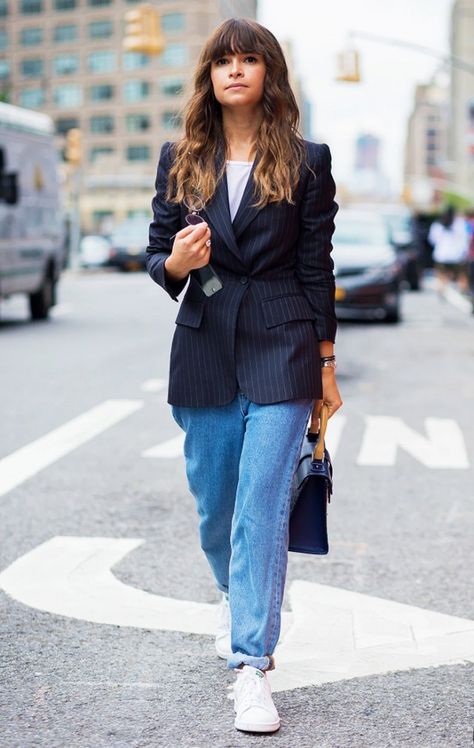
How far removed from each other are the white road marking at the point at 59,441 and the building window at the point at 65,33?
10876 centimetres

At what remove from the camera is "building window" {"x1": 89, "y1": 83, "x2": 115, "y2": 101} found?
4437 inches

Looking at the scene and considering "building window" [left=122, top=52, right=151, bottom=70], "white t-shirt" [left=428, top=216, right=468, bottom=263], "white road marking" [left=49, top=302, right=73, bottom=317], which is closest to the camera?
"white road marking" [left=49, top=302, right=73, bottom=317]

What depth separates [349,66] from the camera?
89.7 feet

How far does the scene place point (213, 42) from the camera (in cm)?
345

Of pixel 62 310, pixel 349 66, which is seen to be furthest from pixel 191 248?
pixel 349 66

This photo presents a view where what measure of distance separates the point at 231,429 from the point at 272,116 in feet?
2.80

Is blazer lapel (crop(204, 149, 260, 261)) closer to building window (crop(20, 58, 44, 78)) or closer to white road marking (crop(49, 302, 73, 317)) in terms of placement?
white road marking (crop(49, 302, 73, 317))

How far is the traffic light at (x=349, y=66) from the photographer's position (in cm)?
2725

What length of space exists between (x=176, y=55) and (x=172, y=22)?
266 cm

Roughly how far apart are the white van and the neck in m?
13.7

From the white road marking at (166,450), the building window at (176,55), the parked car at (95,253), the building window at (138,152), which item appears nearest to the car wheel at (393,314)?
the white road marking at (166,450)

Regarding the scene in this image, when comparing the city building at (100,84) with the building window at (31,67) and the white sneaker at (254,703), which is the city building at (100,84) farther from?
the white sneaker at (254,703)

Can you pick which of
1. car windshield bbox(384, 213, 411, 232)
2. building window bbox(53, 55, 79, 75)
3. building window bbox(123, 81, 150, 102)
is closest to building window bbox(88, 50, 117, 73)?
building window bbox(53, 55, 79, 75)

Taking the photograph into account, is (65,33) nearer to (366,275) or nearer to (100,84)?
(100,84)
